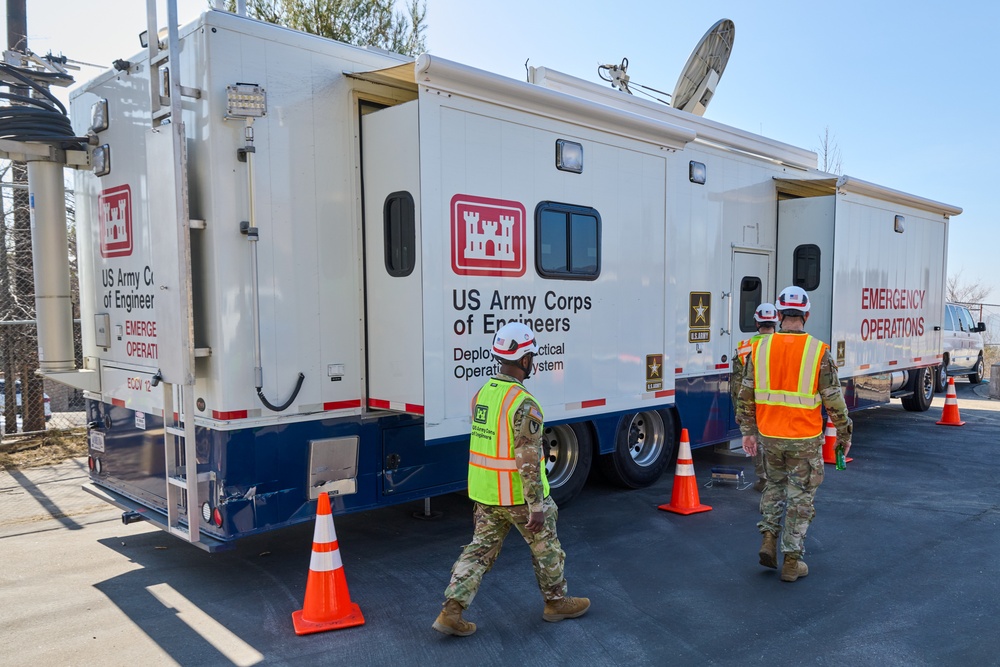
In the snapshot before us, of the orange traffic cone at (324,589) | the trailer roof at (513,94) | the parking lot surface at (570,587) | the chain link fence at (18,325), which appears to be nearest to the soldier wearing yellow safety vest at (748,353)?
the parking lot surface at (570,587)

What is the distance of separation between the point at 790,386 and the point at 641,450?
2611 millimetres

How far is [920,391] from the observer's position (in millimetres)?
12508

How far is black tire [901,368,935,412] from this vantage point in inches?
489

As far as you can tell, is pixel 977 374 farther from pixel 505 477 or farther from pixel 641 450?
pixel 505 477

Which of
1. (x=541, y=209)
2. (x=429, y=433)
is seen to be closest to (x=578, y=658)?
(x=429, y=433)

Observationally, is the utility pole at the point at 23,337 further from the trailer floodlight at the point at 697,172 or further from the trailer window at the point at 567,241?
the trailer floodlight at the point at 697,172

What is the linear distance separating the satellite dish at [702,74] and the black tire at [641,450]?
4.54 metres

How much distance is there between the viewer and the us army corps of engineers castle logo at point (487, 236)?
492cm

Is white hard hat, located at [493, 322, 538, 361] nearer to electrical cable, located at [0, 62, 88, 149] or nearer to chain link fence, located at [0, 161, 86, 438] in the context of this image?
electrical cable, located at [0, 62, 88, 149]

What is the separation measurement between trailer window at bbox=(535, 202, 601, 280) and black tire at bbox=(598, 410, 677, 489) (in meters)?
1.68

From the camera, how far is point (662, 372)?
6.56 m

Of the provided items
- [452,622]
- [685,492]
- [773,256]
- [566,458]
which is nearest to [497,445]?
[452,622]

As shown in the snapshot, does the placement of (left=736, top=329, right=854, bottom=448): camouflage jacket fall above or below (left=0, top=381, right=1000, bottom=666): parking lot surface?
above

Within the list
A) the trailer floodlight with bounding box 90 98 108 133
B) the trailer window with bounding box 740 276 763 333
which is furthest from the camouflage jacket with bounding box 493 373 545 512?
the trailer window with bounding box 740 276 763 333
